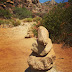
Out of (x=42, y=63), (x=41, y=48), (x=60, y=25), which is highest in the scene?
(x=60, y=25)

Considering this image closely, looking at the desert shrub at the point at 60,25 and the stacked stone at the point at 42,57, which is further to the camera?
the desert shrub at the point at 60,25

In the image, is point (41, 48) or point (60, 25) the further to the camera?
point (60, 25)

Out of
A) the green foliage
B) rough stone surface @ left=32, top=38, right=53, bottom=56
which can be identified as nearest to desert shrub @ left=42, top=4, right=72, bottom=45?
the green foliage

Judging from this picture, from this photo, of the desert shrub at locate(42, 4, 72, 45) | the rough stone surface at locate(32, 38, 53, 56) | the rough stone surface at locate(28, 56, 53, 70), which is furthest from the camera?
the desert shrub at locate(42, 4, 72, 45)

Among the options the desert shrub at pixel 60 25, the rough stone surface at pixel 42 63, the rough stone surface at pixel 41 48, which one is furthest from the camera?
the desert shrub at pixel 60 25

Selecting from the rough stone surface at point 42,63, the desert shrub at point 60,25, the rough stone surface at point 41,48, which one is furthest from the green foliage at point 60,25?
the rough stone surface at point 42,63

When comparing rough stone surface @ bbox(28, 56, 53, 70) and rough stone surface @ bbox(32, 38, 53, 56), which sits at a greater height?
rough stone surface @ bbox(32, 38, 53, 56)

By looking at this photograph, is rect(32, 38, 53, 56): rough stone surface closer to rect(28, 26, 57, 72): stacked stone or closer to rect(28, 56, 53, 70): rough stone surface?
rect(28, 26, 57, 72): stacked stone

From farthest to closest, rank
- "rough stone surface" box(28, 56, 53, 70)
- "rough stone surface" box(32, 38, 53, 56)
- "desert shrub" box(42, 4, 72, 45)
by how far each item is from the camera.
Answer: "desert shrub" box(42, 4, 72, 45), "rough stone surface" box(32, 38, 53, 56), "rough stone surface" box(28, 56, 53, 70)

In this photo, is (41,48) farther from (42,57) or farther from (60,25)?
(60,25)

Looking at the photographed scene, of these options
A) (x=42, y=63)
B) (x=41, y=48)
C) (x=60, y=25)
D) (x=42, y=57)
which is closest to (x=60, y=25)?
(x=60, y=25)

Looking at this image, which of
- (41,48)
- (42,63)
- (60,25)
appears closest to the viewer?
(42,63)

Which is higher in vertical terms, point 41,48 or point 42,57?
point 41,48

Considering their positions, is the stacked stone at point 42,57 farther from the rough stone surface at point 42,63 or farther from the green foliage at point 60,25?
the green foliage at point 60,25
